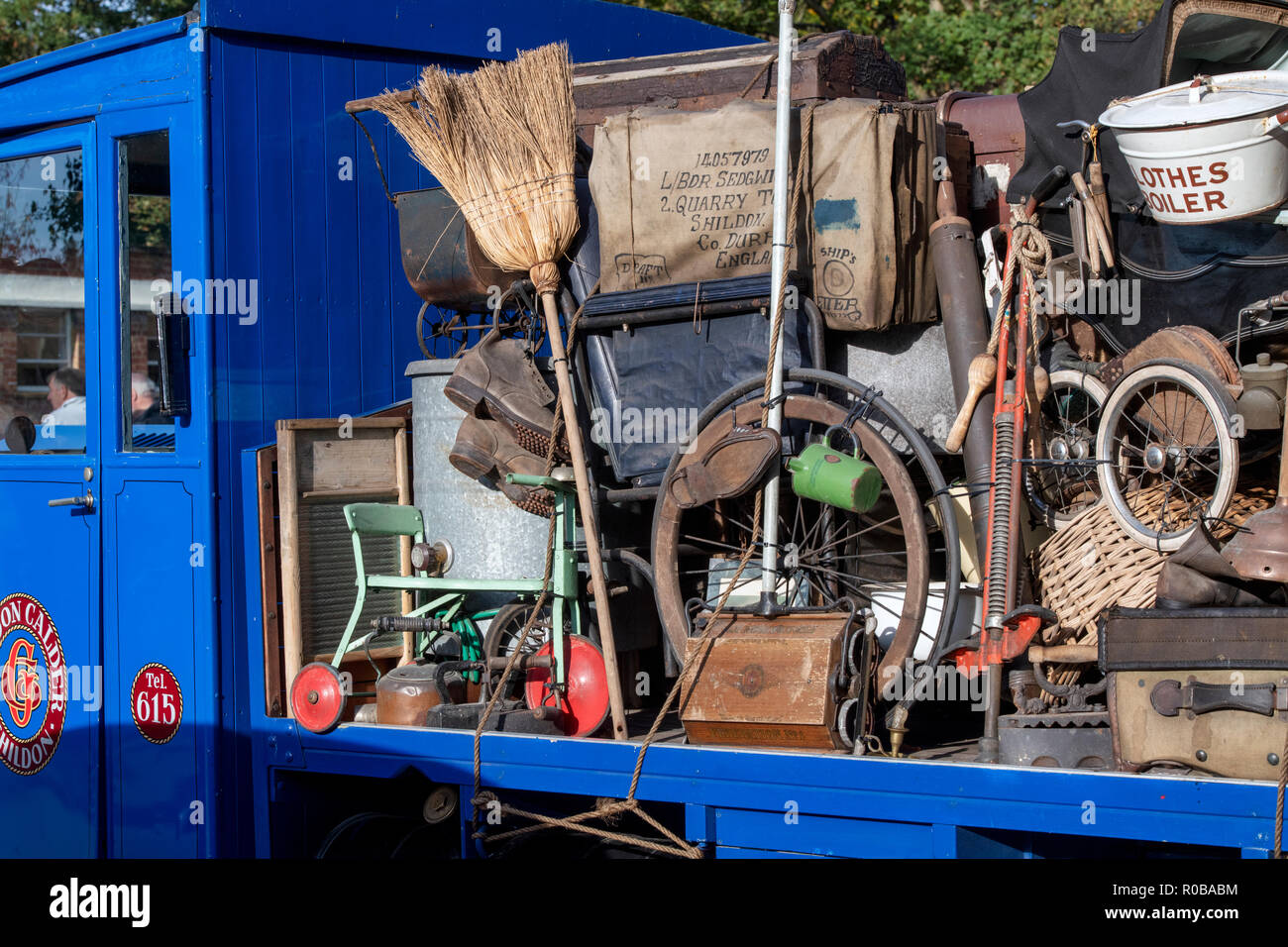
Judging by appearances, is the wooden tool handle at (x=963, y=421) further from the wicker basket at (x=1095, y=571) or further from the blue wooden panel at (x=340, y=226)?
the blue wooden panel at (x=340, y=226)

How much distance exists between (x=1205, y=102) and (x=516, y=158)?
6.82 ft

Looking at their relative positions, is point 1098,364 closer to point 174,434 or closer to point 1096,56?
point 1096,56

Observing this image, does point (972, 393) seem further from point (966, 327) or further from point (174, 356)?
point (174, 356)

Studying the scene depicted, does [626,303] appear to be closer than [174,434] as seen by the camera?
Yes

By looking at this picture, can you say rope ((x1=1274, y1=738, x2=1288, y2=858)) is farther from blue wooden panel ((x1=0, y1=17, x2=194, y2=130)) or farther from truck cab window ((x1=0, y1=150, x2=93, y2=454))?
truck cab window ((x1=0, y1=150, x2=93, y2=454))

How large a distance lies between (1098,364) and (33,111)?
4.01 m

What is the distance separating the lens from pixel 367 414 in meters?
5.20

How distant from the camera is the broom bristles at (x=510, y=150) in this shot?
4.52 m

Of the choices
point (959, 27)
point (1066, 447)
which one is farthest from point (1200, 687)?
point (959, 27)

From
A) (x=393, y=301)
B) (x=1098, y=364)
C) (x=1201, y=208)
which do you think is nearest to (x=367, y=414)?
(x=393, y=301)

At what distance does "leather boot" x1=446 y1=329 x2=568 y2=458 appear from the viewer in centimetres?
461

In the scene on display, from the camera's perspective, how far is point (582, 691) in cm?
442

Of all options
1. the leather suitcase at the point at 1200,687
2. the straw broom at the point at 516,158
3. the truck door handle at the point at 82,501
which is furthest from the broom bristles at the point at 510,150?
the leather suitcase at the point at 1200,687

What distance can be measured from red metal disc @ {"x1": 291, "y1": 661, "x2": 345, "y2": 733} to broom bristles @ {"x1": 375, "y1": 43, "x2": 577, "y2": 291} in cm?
145
